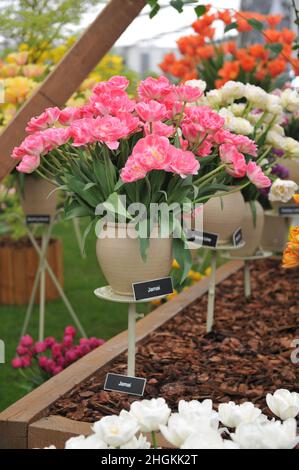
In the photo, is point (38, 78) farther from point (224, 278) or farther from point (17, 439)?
point (17, 439)

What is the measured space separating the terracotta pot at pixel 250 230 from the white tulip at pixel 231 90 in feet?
1.87

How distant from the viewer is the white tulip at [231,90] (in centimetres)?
229

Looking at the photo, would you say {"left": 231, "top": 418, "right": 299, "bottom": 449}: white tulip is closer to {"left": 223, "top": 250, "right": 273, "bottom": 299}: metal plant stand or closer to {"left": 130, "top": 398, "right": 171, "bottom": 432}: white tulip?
{"left": 130, "top": 398, "right": 171, "bottom": 432}: white tulip

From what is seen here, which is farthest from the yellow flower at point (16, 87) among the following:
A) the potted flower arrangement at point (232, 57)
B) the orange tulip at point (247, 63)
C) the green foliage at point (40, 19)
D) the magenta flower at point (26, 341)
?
the orange tulip at point (247, 63)

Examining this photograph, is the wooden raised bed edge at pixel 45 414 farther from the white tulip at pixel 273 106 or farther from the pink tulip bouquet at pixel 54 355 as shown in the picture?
the white tulip at pixel 273 106

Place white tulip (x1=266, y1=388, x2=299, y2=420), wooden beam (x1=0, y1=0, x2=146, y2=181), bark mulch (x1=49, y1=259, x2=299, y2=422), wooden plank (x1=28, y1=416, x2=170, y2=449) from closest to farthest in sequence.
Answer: white tulip (x1=266, y1=388, x2=299, y2=420) → wooden plank (x1=28, y1=416, x2=170, y2=449) → bark mulch (x1=49, y1=259, x2=299, y2=422) → wooden beam (x1=0, y1=0, x2=146, y2=181)

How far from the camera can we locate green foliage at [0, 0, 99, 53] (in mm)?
3617

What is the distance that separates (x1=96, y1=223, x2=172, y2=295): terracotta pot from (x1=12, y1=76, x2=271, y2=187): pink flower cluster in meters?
0.16

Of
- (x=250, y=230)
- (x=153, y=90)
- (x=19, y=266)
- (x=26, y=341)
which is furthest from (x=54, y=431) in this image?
(x=19, y=266)

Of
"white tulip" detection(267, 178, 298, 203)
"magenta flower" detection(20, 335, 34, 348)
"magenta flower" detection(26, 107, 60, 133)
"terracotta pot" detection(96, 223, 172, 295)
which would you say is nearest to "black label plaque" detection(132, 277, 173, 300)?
"terracotta pot" detection(96, 223, 172, 295)

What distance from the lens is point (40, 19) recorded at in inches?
140

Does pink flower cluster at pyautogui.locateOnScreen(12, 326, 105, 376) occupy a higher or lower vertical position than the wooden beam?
lower

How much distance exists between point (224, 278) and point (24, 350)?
117 cm

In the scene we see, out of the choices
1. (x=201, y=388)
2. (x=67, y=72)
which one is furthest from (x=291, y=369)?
(x=67, y=72)
